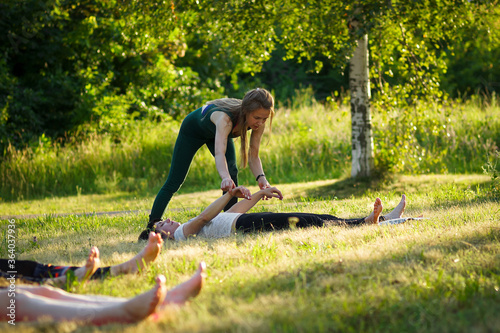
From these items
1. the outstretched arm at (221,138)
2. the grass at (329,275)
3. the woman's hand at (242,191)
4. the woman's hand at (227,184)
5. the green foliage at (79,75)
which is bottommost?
the grass at (329,275)

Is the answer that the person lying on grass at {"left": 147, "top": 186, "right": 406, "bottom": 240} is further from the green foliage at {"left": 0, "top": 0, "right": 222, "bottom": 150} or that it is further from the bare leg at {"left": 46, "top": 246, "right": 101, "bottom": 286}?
the green foliage at {"left": 0, "top": 0, "right": 222, "bottom": 150}

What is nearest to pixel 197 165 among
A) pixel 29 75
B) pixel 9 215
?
pixel 9 215

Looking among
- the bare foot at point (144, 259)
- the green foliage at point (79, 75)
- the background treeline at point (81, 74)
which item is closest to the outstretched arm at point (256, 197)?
Answer: the bare foot at point (144, 259)

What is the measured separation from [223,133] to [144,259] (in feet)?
5.37

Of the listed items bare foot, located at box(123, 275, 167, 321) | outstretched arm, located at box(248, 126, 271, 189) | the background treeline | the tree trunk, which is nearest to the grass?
bare foot, located at box(123, 275, 167, 321)

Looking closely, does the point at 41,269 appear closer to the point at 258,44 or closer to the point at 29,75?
the point at 258,44

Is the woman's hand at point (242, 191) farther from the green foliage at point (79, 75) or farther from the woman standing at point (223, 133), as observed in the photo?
the green foliage at point (79, 75)

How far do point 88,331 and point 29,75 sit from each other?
1542 centimetres

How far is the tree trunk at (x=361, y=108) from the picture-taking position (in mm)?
8672

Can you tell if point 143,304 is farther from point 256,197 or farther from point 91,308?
point 256,197

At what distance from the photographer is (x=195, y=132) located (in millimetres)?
5117

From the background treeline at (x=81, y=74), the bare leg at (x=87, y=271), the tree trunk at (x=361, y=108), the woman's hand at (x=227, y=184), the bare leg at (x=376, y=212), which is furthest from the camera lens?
the background treeline at (x=81, y=74)

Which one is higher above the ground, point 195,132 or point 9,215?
point 195,132

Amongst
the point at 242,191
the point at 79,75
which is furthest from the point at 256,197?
the point at 79,75
